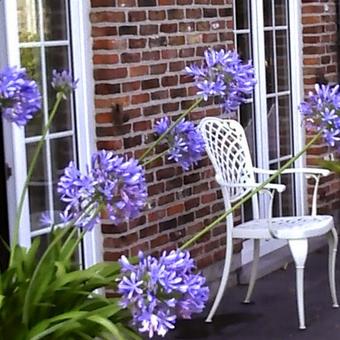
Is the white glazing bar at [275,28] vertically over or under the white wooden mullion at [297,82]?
over

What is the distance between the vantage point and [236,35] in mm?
7750

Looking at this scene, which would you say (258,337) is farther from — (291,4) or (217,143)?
(291,4)

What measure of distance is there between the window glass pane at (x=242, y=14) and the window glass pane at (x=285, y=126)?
81cm

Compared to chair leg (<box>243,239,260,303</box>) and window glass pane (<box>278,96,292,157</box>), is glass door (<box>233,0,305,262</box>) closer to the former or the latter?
window glass pane (<box>278,96,292,157</box>)

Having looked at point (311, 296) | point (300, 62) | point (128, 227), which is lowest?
point (311, 296)

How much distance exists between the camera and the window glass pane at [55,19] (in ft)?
18.9

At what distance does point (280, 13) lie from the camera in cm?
845

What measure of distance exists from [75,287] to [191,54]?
3.52 meters

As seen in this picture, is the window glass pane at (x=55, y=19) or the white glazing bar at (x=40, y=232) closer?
the white glazing bar at (x=40, y=232)

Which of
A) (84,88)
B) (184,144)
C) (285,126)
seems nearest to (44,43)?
(84,88)

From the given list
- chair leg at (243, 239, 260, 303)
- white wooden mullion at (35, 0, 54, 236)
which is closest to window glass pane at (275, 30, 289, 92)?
chair leg at (243, 239, 260, 303)

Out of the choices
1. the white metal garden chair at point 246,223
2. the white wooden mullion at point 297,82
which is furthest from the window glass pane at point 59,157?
the white wooden mullion at point 297,82

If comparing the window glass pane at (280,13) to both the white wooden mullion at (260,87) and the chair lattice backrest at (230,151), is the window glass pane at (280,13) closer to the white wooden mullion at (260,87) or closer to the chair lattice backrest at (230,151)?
the white wooden mullion at (260,87)

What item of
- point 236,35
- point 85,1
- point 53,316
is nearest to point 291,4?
point 236,35
